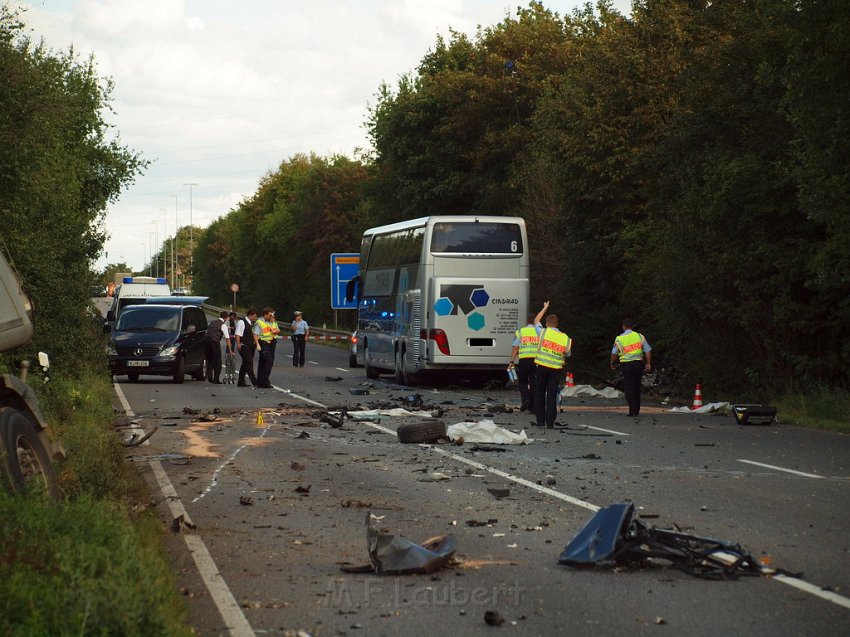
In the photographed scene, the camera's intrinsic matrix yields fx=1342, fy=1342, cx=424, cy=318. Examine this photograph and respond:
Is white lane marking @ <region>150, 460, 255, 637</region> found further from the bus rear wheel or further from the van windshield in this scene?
the bus rear wheel

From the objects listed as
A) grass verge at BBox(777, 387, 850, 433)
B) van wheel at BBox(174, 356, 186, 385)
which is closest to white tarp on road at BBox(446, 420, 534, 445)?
grass verge at BBox(777, 387, 850, 433)

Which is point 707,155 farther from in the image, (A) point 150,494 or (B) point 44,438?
(B) point 44,438

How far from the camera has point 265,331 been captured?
1196 inches

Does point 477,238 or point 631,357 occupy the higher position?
point 477,238

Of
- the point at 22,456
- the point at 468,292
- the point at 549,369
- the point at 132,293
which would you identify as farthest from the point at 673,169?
the point at 132,293

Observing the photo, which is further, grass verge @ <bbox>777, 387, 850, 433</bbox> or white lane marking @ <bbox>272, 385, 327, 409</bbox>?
white lane marking @ <bbox>272, 385, 327, 409</bbox>

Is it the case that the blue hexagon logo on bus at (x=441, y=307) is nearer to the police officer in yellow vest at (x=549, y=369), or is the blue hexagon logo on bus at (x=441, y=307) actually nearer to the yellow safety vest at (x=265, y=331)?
the yellow safety vest at (x=265, y=331)

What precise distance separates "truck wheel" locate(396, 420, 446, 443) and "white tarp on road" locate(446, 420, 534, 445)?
222mm

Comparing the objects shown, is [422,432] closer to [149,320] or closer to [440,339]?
[440,339]

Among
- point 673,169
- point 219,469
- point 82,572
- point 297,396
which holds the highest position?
point 673,169

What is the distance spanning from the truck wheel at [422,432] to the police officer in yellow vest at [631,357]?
227 inches

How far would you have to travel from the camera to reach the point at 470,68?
177ft

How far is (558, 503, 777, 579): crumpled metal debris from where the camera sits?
837cm

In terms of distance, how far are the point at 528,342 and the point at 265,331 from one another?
8641 millimetres
